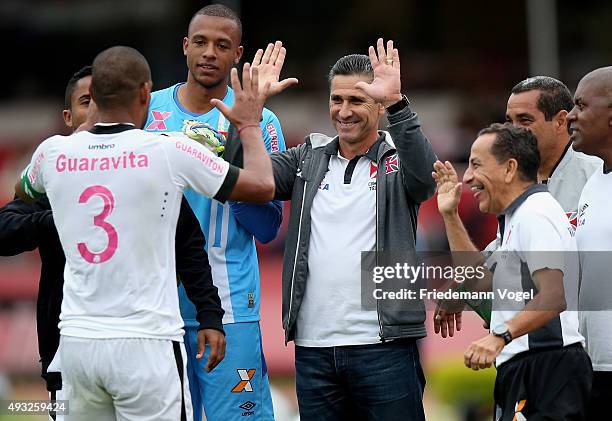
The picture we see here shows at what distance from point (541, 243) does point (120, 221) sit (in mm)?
1811

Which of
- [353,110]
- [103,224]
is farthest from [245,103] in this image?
[103,224]

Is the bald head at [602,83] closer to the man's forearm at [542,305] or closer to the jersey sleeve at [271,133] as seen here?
the man's forearm at [542,305]

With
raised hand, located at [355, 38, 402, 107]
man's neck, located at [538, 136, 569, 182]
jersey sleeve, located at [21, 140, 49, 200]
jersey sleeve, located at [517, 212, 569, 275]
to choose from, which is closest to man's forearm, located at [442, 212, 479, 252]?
jersey sleeve, located at [517, 212, 569, 275]

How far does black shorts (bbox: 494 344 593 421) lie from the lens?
15.4 feet

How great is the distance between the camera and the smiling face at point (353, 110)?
18.1 ft

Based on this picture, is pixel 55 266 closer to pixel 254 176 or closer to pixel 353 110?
pixel 254 176

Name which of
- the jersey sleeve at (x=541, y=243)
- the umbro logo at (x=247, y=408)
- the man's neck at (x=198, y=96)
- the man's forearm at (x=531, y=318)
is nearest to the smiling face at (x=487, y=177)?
the jersey sleeve at (x=541, y=243)

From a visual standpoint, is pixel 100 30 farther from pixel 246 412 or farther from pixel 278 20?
pixel 246 412

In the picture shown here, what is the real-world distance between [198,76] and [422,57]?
12859 millimetres

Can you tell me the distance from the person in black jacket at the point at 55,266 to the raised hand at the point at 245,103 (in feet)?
1.70

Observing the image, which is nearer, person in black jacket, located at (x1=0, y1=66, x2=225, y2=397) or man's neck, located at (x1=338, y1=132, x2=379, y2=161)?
person in black jacket, located at (x1=0, y1=66, x2=225, y2=397)

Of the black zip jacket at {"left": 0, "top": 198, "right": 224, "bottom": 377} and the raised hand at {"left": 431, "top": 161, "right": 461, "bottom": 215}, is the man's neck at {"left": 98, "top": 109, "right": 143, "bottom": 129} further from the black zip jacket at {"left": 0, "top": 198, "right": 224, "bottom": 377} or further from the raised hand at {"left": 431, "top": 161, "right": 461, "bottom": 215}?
the raised hand at {"left": 431, "top": 161, "right": 461, "bottom": 215}

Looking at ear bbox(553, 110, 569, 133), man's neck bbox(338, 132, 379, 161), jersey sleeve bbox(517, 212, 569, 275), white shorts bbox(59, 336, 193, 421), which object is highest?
ear bbox(553, 110, 569, 133)

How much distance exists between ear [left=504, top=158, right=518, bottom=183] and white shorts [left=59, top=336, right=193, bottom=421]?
1.70 metres
